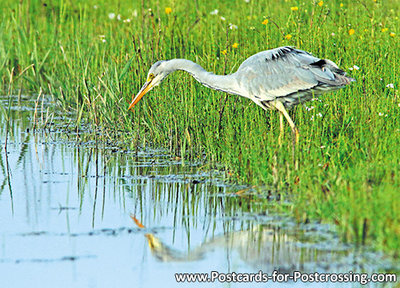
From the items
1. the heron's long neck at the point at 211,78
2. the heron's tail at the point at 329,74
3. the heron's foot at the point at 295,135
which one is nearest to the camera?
the heron's foot at the point at 295,135

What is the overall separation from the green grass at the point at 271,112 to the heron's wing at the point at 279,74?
27 centimetres

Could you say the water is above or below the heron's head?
below

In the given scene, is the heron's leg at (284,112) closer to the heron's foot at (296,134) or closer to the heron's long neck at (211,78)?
the heron's foot at (296,134)

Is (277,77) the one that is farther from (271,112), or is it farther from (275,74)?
(271,112)

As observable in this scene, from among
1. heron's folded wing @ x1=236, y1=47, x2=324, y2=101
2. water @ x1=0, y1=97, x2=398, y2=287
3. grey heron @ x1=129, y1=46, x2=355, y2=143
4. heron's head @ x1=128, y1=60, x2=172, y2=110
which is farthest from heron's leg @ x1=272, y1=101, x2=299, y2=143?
heron's head @ x1=128, y1=60, x2=172, y2=110

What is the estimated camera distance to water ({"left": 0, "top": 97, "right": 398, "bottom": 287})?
4234 mm

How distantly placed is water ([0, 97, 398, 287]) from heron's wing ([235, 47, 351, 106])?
0.90 m

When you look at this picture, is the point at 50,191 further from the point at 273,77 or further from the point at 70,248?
the point at 273,77

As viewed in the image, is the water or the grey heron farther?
the grey heron

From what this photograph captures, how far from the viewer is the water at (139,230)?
4234 mm

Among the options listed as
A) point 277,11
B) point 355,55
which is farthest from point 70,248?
point 277,11

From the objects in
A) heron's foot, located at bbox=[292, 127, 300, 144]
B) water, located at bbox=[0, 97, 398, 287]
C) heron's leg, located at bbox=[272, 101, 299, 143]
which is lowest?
water, located at bbox=[0, 97, 398, 287]

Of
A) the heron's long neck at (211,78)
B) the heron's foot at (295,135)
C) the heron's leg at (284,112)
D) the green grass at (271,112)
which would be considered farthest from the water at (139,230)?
the heron's leg at (284,112)

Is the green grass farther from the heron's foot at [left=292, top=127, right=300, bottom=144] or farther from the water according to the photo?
the water
